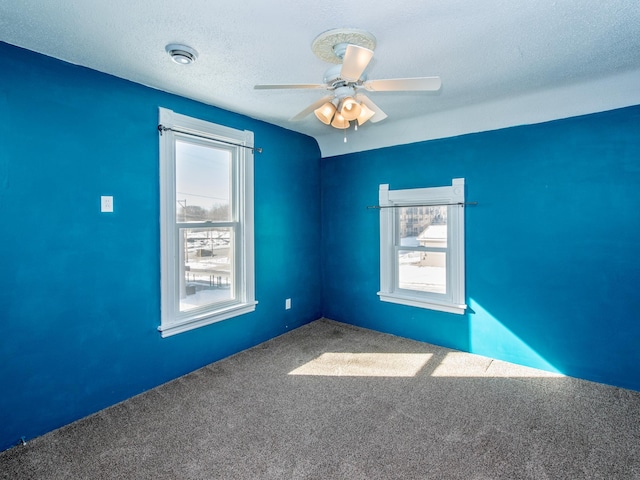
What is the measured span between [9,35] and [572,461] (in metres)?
4.00

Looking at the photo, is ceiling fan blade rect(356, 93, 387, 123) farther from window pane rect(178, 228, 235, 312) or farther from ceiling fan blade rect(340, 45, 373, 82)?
window pane rect(178, 228, 235, 312)

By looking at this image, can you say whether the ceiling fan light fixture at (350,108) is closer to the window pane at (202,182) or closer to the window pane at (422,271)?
the window pane at (202,182)

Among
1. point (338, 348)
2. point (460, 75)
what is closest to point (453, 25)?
point (460, 75)

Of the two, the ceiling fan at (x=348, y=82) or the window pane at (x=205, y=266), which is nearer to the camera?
the ceiling fan at (x=348, y=82)

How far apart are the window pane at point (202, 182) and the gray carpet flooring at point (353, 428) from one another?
56.6 inches

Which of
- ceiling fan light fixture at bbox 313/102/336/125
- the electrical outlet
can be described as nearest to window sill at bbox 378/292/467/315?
ceiling fan light fixture at bbox 313/102/336/125

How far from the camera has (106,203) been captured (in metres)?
2.48

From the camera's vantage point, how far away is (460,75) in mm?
2564

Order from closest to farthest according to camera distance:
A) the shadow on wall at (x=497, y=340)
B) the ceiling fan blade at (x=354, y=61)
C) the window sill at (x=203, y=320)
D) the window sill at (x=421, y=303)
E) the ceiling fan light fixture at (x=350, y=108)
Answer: the ceiling fan blade at (x=354, y=61)
the ceiling fan light fixture at (x=350, y=108)
the window sill at (x=203, y=320)
the shadow on wall at (x=497, y=340)
the window sill at (x=421, y=303)

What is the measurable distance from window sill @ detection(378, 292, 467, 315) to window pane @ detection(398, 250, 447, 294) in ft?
0.56

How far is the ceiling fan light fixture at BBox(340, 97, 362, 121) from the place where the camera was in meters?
2.00

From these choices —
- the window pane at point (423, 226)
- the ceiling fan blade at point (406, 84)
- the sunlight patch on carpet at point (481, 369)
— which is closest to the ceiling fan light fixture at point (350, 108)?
the ceiling fan blade at point (406, 84)

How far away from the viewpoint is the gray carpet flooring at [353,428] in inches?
74.4

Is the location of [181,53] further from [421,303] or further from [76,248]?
[421,303]
